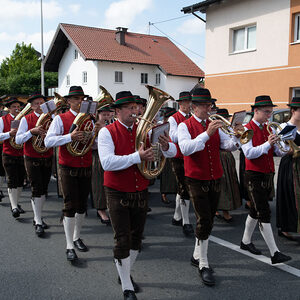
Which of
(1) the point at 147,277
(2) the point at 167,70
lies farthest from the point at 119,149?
(2) the point at 167,70

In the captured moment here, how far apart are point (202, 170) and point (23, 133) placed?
3181 millimetres

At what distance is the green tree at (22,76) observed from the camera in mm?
41500

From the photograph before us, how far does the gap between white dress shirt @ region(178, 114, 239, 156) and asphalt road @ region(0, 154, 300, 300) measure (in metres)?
1.44

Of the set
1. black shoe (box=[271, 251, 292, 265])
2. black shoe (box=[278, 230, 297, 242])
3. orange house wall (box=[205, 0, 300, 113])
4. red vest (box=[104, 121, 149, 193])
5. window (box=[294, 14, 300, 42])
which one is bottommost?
black shoe (box=[278, 230, 297, 242])

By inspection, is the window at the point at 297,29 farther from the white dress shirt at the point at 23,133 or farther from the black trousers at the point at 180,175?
the white dress shirt at the point at 23,133

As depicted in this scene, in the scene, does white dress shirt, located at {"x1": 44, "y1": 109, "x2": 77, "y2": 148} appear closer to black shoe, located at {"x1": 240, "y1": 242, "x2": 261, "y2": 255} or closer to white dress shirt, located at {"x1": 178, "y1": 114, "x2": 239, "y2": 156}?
white dress shirt, located at {"x1": 178, "y1": 114, "x2": 239, "y2": 156}

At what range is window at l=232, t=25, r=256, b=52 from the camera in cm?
1536

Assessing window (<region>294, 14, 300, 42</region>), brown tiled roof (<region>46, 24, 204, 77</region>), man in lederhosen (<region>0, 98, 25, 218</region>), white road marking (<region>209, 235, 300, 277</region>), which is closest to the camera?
white road marking (<region>209, 235, 300, 277</region>)

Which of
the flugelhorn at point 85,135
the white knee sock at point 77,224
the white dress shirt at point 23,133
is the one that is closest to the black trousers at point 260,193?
the flugelhorn at point 85,135

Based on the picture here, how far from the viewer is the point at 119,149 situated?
11.2ft

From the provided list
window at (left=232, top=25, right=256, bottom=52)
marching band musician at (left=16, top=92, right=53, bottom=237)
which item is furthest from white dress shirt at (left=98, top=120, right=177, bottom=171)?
window at (left=232, top=25, right=256, bottom=52)

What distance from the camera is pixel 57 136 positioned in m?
4.43

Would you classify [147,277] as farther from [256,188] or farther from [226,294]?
[256,188]

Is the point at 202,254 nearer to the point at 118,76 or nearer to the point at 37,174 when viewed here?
the point at 37,174
